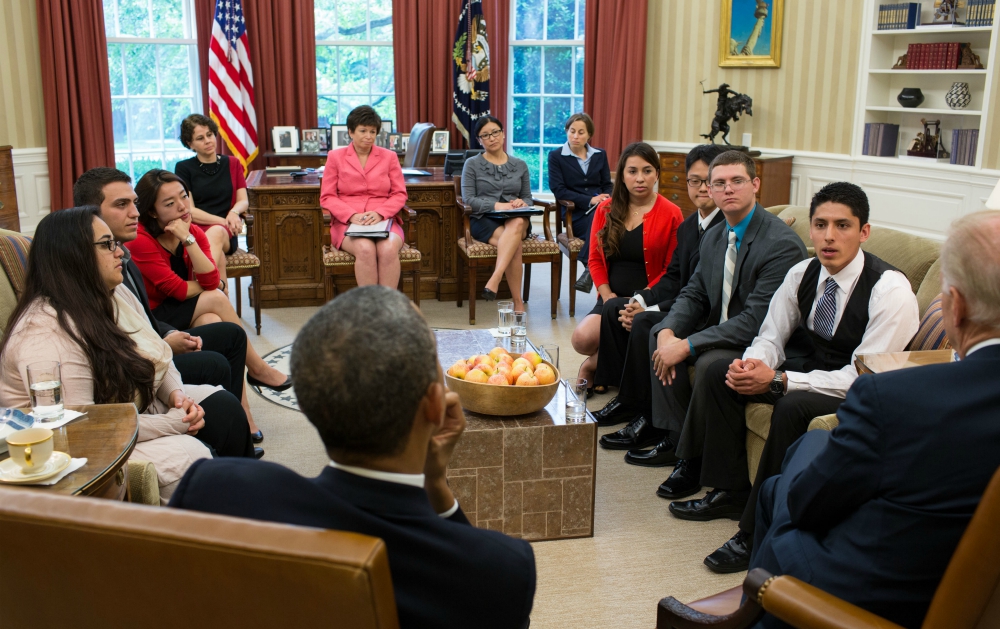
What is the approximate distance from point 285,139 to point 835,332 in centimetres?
592

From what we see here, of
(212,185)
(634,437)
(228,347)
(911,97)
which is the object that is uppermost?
(911,97)

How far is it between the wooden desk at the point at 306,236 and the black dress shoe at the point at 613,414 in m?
2.22

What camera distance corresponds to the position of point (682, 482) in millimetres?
3207

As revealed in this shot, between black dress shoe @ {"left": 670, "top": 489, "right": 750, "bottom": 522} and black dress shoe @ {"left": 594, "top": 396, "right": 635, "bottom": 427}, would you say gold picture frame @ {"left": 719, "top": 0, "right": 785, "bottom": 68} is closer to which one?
black dress shoe @ {"left": 594, "top": 396, "right": 635, "bottom": 427}

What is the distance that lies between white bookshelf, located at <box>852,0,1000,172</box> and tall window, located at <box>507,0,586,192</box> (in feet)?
10.3

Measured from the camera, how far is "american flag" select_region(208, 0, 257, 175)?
7.43 metres

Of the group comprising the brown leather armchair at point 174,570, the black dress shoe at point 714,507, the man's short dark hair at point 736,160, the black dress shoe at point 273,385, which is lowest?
the black dress shoe at point 714,507

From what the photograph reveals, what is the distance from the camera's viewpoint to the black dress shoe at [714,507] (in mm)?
3037

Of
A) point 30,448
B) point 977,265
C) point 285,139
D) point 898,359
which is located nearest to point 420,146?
point 285,139

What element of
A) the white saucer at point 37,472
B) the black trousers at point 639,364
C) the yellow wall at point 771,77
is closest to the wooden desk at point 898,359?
the black trousers at point 639,364

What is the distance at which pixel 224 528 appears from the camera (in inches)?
39.2

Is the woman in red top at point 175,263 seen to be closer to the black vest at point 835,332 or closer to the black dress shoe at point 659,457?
the black dress shoe at point 659,457

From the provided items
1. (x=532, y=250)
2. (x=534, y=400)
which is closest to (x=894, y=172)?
(x=532, y=250)

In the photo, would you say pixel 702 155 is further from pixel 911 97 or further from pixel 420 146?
pixel 420 146
